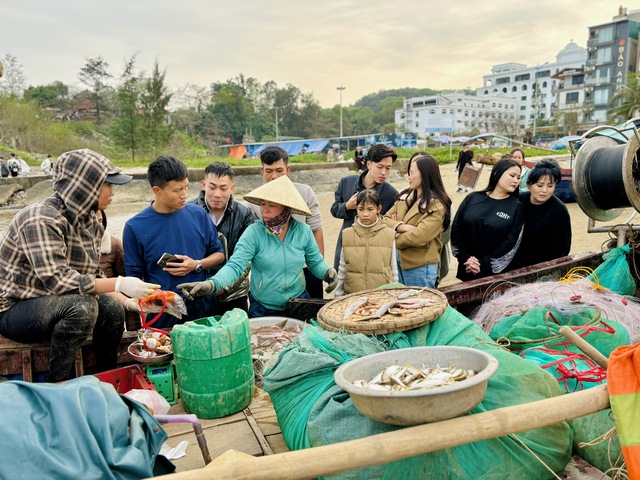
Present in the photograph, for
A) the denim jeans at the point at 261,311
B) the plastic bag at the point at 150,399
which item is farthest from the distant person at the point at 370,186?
the plastic bag at the point at 150,399

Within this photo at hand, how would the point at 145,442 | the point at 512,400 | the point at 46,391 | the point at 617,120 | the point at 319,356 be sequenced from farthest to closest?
the point at 617,120
the point at 319,356
the point at 512,400
the point at 145,442
the point at 46,391

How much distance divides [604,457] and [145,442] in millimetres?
2137

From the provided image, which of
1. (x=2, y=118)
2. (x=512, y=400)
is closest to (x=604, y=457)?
(x=512, y=400)

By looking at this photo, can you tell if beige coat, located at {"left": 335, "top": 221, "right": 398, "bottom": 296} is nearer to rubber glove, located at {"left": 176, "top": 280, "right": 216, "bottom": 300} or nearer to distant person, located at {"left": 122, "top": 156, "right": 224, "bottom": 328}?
distant person, located at {"left": 122, "top": 156, "right": 224, "bottom": 328}

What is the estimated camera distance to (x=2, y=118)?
101 ft

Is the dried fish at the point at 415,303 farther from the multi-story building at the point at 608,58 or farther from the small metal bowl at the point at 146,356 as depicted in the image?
the multi-story building at the point at 608,58

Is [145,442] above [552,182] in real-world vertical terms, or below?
below

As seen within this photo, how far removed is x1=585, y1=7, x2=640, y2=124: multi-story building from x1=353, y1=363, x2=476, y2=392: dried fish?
68.3 meters

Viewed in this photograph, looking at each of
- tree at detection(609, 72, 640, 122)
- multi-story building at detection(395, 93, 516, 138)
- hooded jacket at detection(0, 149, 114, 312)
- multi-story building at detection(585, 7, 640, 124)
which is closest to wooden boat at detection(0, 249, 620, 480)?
hooded jacket at detection(0, 149, 114, 312)

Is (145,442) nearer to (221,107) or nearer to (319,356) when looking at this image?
(319,356)

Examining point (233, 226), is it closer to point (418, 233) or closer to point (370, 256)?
point (370, 256)

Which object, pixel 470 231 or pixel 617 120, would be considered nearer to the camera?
pixel 470 231

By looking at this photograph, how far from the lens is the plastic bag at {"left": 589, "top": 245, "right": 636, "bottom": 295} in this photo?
387 cm

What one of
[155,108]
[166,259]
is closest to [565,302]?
[166,259]
